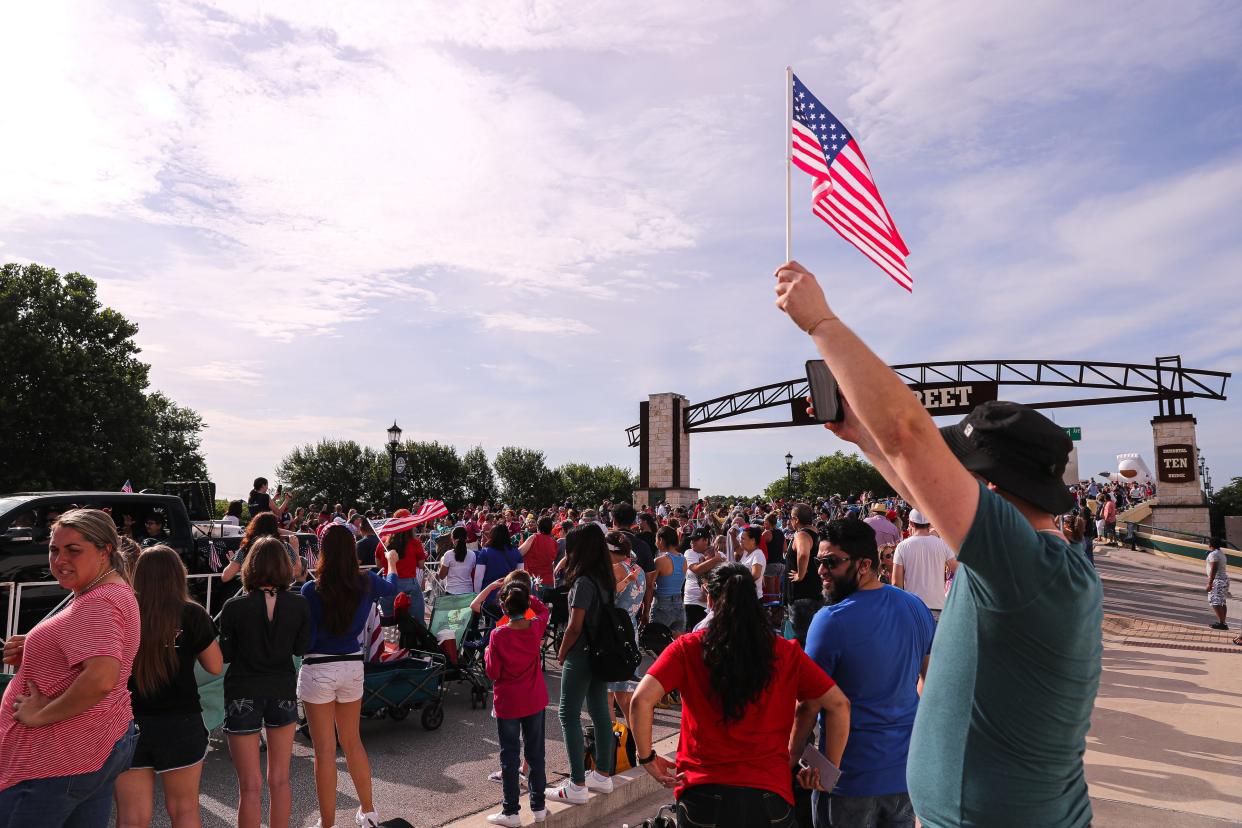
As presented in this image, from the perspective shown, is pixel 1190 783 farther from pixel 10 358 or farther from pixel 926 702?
pixel 10 358

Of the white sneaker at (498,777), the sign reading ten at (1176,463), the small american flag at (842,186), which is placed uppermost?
the small american flag at (842,186)

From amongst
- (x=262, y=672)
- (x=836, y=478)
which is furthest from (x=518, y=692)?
(x=836, y=478)

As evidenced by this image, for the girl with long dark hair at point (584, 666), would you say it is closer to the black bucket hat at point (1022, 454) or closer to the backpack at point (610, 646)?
the backpack at point (610, 646)

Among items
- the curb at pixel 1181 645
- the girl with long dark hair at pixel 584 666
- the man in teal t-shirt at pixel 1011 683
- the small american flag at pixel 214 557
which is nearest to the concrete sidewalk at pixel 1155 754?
the girl with long dark hair at pixel 584 666

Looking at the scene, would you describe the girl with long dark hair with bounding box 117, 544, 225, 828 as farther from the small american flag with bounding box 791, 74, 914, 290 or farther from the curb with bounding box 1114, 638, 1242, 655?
the curb with bounding box 1114, 638, 1242, 655

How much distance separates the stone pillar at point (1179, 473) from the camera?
24.1 metres

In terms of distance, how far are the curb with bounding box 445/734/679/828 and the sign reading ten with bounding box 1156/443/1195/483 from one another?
24448mm

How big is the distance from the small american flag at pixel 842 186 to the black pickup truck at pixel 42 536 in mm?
7222

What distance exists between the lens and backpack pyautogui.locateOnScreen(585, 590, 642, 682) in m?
5.71

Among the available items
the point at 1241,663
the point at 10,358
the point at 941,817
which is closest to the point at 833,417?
the point at 941,817

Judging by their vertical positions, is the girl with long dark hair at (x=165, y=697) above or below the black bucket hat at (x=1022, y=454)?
below

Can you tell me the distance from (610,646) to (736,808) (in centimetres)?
269

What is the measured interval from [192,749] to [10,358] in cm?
3036

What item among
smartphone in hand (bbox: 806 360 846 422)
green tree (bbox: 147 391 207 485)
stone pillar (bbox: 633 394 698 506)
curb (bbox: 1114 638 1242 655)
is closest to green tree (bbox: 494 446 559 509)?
green tree (bbox: 147 391 207 485)
